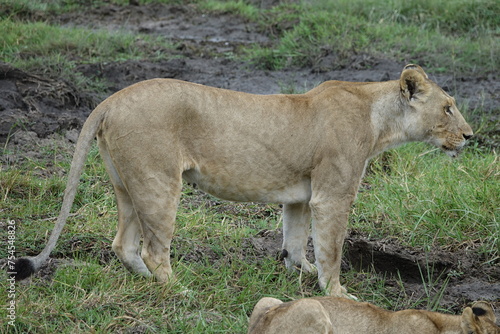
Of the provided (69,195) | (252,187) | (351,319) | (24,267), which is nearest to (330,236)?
(252,187)

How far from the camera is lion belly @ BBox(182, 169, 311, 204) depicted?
17.8 feet

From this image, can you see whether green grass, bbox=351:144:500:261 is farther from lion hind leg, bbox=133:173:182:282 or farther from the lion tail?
the lion tail

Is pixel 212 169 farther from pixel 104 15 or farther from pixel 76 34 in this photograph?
pixel 104 15

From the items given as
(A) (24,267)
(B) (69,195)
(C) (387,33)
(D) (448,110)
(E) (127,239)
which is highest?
(D) (448,110)

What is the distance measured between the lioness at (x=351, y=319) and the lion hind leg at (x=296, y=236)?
4.28 ft

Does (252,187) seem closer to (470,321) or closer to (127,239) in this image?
(127,239)

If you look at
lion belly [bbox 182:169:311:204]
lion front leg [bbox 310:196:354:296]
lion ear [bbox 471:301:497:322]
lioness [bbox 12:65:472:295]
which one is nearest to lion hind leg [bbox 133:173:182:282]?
lioness [bbox 12:65:472:295]

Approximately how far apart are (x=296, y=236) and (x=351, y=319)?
1.47 m

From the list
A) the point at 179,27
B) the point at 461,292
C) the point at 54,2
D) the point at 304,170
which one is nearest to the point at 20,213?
the point at 304,170

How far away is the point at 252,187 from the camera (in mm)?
5523

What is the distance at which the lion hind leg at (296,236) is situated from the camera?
5.93 m

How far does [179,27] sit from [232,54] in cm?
175

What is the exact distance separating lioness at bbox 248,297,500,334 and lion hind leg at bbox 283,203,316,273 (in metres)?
1.30

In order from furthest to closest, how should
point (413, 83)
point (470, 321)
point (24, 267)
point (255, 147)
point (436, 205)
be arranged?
point (436, 205) < point (413, 83) < point (255, 147) < point (24, 267) < point (470, 321)
